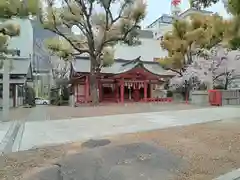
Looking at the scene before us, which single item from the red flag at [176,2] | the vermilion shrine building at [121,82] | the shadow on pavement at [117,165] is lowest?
the shadow on pavement at [117,165]

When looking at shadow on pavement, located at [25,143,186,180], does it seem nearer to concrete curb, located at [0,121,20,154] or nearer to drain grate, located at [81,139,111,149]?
drain grate, located at [81,139,111,149]

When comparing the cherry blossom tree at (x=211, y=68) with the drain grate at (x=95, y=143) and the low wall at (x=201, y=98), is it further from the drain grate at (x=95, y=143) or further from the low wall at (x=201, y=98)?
the drain grate at (x=95, y=143)

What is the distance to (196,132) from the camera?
349 inches

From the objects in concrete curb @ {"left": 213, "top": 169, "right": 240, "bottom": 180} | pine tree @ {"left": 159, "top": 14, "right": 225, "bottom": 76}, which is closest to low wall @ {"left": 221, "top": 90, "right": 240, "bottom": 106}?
pine tree @ {"left": 159, "top": 14, "right": 225, "bottom": 76}

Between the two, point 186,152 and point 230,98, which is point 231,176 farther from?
point 230,98

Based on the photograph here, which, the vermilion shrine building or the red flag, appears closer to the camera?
the vermilion shrine building

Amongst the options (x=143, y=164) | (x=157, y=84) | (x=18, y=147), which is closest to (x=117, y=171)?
(x=143, y=164)

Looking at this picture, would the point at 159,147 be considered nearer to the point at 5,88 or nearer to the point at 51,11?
the point at 5,88

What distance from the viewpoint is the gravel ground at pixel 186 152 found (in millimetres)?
5500

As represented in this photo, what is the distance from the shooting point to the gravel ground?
550 cm

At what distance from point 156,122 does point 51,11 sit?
13.5 meters

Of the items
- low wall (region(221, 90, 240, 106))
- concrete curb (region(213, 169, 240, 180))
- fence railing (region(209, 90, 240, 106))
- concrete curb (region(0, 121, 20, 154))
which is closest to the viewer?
concrete curb (region(213, 169, 240, 180))

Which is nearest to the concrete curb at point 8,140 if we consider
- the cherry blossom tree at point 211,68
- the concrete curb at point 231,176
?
the concrete curb at point 231,176

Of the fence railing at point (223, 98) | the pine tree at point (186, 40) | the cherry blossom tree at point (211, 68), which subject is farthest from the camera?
the pine tree at point (186, 40)
